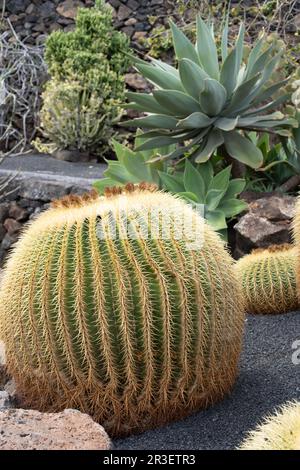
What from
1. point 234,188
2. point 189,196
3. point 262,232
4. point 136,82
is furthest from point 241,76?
point 136,82

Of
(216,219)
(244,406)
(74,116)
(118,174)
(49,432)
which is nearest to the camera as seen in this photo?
(49,432)

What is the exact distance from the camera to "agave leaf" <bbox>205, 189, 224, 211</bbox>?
5.33 m

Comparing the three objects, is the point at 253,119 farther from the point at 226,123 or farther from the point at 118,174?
the point at 118,174

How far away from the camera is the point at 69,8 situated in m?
10.9

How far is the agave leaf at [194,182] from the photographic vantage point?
17.5ft

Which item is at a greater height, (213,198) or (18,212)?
(213,198)

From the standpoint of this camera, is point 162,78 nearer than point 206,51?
Yes

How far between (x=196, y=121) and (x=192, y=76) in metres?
0.30

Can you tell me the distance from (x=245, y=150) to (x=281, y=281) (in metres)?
1.39

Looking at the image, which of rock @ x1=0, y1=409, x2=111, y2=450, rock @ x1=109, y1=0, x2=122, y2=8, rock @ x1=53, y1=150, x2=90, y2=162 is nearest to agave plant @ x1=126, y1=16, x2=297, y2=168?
rock @ x1=0, y1=409, x2=111, y2=450

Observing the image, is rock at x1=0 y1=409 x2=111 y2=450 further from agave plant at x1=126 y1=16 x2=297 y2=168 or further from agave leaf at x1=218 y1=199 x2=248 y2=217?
agave plant at x1=126 y1=16 x2=297 y2=168

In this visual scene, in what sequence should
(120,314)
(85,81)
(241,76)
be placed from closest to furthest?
(120,314), (241,76), (85,81)

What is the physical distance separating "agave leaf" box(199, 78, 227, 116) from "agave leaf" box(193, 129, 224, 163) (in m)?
0.14
